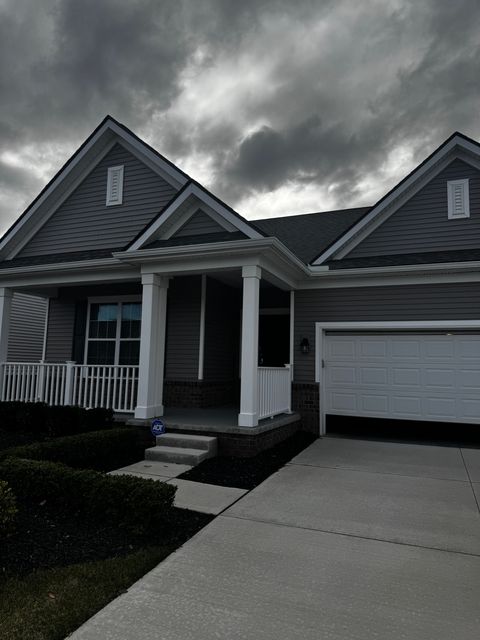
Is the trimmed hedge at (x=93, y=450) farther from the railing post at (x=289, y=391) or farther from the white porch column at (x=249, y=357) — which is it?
the railing post at (x=289, y=391)

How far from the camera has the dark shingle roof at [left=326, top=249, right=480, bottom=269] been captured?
7977 mm

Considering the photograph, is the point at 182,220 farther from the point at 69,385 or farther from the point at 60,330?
the point at 60,330

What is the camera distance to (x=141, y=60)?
31.6ft

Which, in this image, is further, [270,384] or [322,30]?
[322,30]

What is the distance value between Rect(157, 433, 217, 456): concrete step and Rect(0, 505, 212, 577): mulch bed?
2.26 meters

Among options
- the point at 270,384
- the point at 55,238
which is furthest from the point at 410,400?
the point at 55,238

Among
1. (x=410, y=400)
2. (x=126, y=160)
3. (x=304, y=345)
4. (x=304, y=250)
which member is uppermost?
(x=126, y=160)

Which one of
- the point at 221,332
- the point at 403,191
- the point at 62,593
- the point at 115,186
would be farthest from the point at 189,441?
the point at 403,191

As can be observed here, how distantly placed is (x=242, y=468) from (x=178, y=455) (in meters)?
0.98

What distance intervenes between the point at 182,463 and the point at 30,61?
9744mm

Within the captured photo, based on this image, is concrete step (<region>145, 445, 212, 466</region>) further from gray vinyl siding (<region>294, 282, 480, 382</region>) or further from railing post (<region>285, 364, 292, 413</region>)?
gray vinyl siding (<region>294, 282, 480, 382</region>)

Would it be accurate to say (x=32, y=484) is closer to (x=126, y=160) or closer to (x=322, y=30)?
(x=126, y=160)

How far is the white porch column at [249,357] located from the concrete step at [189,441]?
56cm

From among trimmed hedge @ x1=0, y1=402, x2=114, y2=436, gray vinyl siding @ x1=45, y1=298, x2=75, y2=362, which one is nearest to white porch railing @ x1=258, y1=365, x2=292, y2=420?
trimmed hedge @ x1=0, y1=402, x2=114, y2=436
